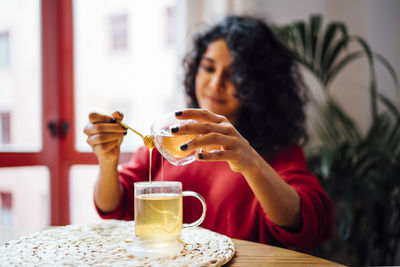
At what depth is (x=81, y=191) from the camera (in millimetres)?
2492

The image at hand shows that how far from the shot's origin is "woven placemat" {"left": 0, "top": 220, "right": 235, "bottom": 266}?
2.24 ft

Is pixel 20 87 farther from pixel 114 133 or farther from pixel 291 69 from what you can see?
pixel 291 69

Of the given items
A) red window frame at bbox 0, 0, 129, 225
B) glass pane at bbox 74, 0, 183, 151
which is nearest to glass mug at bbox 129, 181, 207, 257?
red window frame at bbox 0, 0, 129, 225

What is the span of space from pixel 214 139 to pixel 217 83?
0.69 metres

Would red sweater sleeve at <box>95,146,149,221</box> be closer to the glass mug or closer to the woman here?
the woman

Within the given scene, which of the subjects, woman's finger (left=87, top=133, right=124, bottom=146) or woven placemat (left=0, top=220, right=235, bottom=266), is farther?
woman's finger (left=87, top=133, right=124, bottom=146)

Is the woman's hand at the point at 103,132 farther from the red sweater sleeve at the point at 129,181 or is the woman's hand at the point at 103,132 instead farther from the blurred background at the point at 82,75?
the blurred background at the point at 82,75

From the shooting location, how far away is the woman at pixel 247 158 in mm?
1028

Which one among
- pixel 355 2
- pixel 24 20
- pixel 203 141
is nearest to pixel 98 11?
pixel 24 20

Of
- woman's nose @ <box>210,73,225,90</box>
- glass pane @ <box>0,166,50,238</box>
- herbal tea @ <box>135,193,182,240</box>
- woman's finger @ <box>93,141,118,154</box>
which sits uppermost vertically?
woman's nose @ <box>210,73,225,90</box>

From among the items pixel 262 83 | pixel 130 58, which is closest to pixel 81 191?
pixel 130 58

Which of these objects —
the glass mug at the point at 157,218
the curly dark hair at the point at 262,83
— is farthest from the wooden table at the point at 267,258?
the curly dark hair at the point at 262,83

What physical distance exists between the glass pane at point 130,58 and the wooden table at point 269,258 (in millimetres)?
1766

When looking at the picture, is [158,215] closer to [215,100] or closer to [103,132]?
[103,132]
